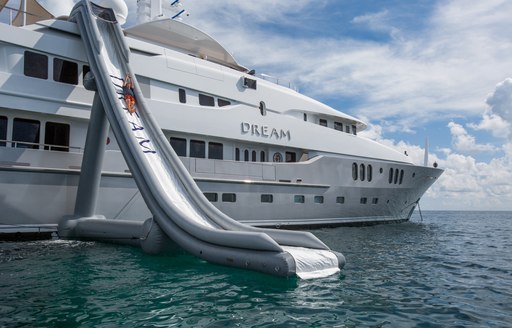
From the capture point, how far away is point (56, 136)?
12977mm

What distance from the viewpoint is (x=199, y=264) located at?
882 cm

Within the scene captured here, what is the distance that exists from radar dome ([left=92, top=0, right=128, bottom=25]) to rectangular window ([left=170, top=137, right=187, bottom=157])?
5191mm

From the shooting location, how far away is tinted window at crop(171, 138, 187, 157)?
598 inches

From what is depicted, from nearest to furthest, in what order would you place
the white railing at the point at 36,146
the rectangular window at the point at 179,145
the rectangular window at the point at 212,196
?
the white railing at the point at 36,146 → the rectangular window at the point at 212,196 → the rectangular window at the point at 179,145

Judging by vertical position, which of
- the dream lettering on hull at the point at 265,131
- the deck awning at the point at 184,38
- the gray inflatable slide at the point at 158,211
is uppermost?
the deck awning at the point at 184,38

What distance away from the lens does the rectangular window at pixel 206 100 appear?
16.2 m

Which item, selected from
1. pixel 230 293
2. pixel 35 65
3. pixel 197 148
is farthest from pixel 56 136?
pixel 230 293

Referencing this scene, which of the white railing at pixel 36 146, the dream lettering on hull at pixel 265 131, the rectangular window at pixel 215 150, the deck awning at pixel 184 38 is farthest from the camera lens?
the deck awning at pixel 184 38

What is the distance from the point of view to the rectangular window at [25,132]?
40.0 feet

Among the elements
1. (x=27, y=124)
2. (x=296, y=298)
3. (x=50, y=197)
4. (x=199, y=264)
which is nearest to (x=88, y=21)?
(x=27, y=124)

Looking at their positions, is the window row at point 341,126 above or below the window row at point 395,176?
above

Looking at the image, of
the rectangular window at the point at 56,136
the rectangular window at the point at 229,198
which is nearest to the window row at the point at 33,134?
the rectangular window at the point at 56,136

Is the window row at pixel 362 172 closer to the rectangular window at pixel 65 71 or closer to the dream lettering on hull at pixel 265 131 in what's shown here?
the dream lettering on hull at pixel 265 131

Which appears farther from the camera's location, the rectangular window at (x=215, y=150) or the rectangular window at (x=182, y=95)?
the rectangular window at (x=215, y=150)
